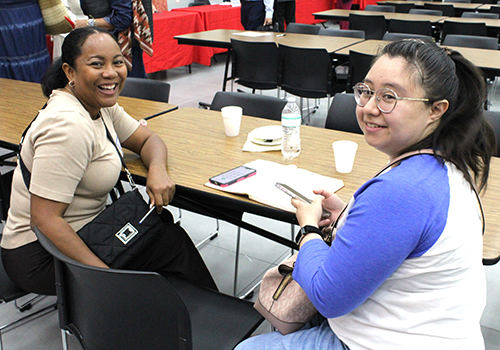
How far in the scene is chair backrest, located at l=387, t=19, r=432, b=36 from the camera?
17.3 ft

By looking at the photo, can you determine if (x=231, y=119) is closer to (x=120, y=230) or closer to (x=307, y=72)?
(x=120, y=230)

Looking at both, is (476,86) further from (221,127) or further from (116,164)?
(221,127)

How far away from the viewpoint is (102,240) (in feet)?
4.81

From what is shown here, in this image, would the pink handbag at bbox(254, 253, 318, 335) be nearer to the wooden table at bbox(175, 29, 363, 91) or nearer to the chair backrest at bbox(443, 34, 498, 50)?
the wooden table at bbox(175, 29, 363, 91)

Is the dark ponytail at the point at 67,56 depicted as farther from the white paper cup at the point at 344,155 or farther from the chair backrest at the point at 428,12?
the chair backrest at the point at 428,12

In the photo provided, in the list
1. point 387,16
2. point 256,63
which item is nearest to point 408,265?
point 256,63

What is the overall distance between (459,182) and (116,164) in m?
1.13

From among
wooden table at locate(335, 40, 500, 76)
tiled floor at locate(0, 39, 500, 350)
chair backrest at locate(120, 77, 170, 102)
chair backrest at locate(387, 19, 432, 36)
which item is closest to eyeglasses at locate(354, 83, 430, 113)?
tiled floor at locate(0, 39, 500, 350)

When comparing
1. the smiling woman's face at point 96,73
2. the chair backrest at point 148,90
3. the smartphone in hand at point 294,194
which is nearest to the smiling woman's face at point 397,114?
the smartphone in hand at point 294,194

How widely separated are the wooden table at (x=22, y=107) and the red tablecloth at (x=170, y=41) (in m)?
3.18

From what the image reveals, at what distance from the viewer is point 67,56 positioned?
1.60 meters

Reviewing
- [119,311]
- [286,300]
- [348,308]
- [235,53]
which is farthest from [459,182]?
[235,53]

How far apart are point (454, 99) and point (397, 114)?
12 centimetres

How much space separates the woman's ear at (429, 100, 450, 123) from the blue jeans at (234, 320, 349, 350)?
561mm
